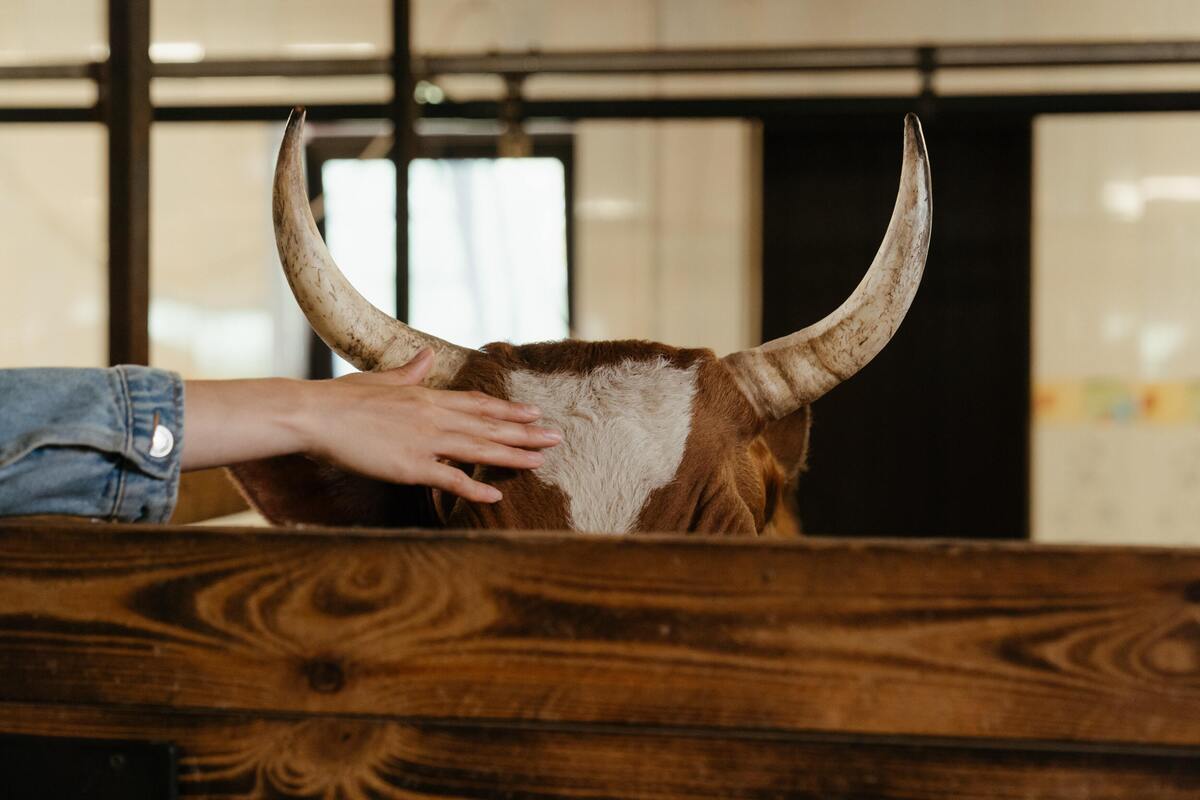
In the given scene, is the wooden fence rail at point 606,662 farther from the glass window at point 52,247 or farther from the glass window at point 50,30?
the glass window at point 50,30

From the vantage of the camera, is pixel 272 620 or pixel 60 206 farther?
pixel 60 206

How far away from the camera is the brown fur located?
4.70 feet

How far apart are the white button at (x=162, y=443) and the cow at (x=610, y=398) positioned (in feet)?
1.76

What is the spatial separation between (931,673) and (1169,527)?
4534 mm

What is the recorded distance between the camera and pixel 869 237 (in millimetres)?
4406

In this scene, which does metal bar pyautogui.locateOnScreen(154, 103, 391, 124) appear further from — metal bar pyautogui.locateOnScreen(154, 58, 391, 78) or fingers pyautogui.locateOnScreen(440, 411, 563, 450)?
fingers pyautogui.locateOnScreen(440, 411, 563, 450)

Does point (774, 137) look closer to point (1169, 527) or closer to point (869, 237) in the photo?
point (869, 237)

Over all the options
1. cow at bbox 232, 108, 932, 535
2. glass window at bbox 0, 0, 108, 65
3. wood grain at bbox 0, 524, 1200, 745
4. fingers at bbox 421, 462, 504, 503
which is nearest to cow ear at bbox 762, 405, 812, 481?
cow at bbox 232, 108, 932, 535

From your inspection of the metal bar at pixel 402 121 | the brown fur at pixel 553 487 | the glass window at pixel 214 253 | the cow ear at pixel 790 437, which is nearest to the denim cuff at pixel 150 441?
the brown fur at pixel 553 487

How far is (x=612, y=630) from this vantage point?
796 millimetres

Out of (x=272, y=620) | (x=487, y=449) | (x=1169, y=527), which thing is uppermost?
(x=487, y=449)

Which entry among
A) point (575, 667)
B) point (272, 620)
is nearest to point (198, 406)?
point (272, 620)

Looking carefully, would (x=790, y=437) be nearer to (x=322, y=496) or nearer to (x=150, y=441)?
(x=322, y=496)

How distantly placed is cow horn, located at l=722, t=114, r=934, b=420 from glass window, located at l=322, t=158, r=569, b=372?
3268 mm
